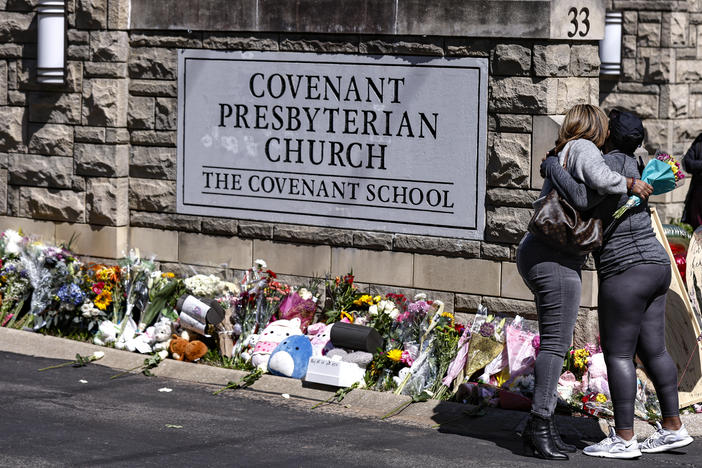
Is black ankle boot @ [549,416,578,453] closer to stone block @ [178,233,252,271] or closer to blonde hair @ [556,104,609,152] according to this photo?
blonde hair @ [556,104,609,152]

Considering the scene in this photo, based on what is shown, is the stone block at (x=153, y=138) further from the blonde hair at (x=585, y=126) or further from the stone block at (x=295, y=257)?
the blonde hair at (x=585, y=126)

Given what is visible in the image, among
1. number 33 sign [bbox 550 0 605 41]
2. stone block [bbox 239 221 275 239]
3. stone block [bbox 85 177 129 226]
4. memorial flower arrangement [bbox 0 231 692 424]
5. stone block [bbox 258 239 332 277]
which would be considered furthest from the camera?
stone block [bbox 85 177 129 226]

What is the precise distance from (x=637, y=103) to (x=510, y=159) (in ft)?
16.3

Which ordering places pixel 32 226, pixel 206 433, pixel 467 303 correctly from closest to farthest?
pixel 206 433, pixel 467 303, pixel 32 226

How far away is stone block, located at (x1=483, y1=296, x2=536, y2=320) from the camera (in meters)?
8.02

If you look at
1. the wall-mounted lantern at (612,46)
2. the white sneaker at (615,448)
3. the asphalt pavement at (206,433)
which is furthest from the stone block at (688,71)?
the white sneaker at (615,448)

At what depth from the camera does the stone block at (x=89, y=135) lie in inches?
372

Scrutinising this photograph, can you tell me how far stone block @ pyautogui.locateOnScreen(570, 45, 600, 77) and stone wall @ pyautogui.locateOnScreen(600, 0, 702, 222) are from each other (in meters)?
4.56

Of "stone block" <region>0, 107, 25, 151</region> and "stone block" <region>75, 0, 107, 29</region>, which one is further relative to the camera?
"stone block" <region>0, 107, 25, 151</region>

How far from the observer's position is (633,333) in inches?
237

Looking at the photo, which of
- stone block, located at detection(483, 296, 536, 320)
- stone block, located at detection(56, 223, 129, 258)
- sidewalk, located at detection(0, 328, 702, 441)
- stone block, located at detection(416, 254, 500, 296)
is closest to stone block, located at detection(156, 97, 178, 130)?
stone block, located at detection(56, 223, 129, 258)

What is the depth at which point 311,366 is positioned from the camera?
7453 mm

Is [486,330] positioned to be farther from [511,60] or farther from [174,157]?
[174,157]

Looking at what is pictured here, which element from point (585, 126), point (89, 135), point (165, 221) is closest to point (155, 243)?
point (165, 221)
